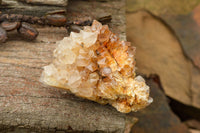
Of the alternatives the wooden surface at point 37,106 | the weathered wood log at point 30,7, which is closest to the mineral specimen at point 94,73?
the wooden surface at point 37,106

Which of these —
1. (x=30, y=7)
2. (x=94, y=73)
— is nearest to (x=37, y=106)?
(x=94, y=73)

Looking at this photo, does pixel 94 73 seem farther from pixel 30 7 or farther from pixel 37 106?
pixel 30 7

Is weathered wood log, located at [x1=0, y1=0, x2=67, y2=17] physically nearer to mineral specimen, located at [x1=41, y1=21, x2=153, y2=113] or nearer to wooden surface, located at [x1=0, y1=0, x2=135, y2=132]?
wooden surface, located at [x1=0, y1=0, x2=135, y2=132]

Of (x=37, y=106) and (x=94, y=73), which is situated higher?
(x=94, y=73)

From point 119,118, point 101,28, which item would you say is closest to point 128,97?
point 119,118

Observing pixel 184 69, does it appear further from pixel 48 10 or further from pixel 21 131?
pixel 21 131

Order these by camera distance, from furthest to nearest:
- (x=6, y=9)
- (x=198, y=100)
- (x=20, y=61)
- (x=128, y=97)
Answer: (x=198, y=100)
(x=6, y=9)
(x=20, y=61)
(x=128, y=97)
